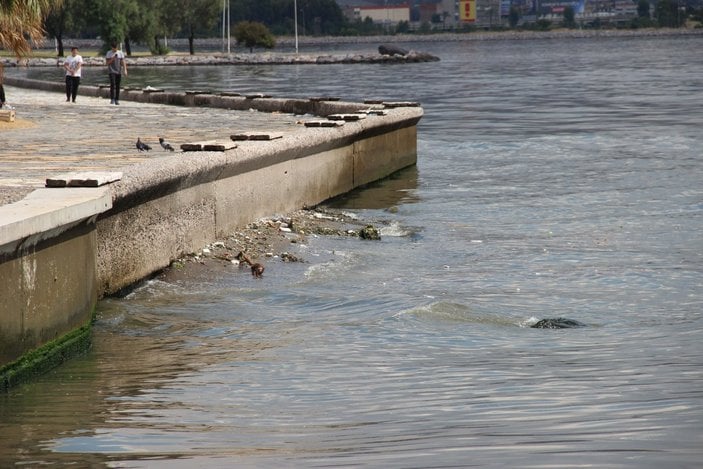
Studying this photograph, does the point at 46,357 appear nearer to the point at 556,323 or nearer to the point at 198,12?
the point at 556,323

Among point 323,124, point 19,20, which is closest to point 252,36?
point 19,20

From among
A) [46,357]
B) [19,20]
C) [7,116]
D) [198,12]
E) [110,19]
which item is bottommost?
[46,357]

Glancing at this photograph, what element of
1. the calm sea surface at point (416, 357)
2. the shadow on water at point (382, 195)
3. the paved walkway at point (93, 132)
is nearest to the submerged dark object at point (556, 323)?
the calm sea surface at point (416, 357)

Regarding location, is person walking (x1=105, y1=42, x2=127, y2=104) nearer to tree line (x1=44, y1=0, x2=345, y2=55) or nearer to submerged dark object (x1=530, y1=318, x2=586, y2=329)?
submerged dark object (x1=530, y1=318, x2=586, y2=329)

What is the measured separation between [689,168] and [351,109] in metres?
5.69

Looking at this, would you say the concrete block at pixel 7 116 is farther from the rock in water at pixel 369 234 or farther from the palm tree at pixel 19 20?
the rock in water at pixel 369 234

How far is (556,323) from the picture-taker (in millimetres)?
9781

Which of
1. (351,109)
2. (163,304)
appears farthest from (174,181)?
(351,109)

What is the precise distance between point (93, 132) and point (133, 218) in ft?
29.9

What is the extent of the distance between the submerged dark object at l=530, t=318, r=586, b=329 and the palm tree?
11372mm

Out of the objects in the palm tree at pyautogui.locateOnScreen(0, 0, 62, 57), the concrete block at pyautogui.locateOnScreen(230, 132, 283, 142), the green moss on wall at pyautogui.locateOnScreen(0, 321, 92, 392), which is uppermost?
the palm tree at pyautogui.locateOnScreen(0, 0, 62, 57)

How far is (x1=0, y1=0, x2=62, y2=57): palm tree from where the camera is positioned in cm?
1899

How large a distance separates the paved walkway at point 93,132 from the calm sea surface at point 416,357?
6.14 feet

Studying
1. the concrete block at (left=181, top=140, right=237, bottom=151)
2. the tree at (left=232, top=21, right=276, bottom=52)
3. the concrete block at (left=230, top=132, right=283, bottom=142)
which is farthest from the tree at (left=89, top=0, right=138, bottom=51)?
the concrete block at (left=181, top=140, right=237, bottom=151)
